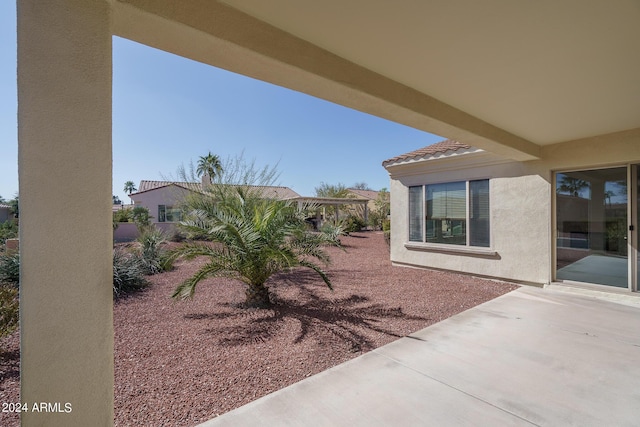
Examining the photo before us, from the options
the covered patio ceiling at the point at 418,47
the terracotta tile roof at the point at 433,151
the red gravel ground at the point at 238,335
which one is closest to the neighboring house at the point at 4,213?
the red gravel ground at the point at 238,335

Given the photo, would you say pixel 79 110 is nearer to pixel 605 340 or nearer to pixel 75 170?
pixel 75 170

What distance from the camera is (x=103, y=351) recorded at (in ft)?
6.12

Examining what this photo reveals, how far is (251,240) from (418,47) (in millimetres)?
3769

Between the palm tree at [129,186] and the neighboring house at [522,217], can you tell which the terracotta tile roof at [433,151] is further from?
the palm tree at [129,186]

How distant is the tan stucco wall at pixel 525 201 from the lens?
20.5 ft

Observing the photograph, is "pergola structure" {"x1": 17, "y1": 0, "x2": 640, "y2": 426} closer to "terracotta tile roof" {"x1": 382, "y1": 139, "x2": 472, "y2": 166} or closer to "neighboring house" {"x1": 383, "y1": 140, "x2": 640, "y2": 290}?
"neighboring house" {"x1": 383, "y1": 140, "x2": 640, "y2": 290}

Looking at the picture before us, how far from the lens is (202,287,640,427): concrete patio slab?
2652 mm

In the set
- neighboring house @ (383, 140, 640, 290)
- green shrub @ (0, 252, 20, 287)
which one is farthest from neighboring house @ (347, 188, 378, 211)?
green shrub @ (0, 252, 20, 287)

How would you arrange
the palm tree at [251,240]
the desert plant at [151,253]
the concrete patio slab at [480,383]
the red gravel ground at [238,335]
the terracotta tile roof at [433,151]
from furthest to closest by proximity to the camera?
the desert plant at [151,253]
the terracotta tile roof at [433,151]
the palm tree at [251,240]
the red gravel ground at [238,335]
the concrete patio slab at [480,383]

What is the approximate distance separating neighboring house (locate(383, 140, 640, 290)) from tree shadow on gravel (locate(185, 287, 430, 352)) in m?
4.00

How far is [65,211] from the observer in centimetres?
175

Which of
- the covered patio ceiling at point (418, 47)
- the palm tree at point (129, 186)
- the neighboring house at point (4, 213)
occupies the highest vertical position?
the palm tree at point (129, 186)

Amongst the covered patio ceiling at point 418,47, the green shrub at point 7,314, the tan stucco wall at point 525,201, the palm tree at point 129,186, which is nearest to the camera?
the covered patio ceiling at point 418,47

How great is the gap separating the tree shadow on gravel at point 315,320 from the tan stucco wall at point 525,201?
13.0 ft
